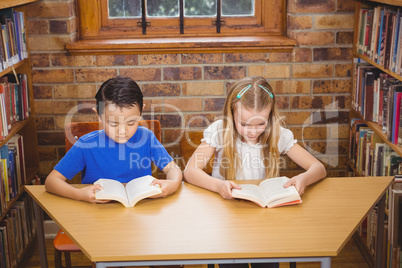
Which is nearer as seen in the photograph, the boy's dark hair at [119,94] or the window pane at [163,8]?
the boy's dark hair at [119,94]

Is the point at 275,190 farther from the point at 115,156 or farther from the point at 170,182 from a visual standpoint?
the point at 115,156

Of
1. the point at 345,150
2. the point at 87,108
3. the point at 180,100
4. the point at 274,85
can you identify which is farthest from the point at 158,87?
the point at 345,150

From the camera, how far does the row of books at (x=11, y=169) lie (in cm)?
240

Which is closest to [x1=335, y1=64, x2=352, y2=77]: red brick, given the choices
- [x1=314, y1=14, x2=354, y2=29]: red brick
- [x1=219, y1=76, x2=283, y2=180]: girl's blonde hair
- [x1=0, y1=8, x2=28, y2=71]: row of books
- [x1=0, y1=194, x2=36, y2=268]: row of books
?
[x1=314, y1=14, x2=354, y2=29]: red brick

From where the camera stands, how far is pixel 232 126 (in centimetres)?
209

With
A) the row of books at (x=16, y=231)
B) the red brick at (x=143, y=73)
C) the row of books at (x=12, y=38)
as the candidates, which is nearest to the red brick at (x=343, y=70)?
the red brick at (x=143, y=73)

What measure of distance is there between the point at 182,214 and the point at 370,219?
1359 millimetres

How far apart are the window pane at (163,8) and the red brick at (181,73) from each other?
0.38m

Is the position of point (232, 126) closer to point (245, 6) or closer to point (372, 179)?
point (372, 179)

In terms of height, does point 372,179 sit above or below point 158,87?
below

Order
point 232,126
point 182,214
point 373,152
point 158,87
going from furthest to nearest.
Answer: point 158,87, point 373,152, point 232,126, point 182,214

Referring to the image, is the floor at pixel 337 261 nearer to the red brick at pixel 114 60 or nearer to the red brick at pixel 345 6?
the red brick at pixel 114 60

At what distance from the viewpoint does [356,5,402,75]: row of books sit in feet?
7.22

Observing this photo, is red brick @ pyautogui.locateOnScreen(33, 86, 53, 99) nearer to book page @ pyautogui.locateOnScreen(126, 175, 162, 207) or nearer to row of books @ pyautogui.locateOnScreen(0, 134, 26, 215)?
row of books @ pyautogui.locateOnScreen(0, 134, 26, 215)
